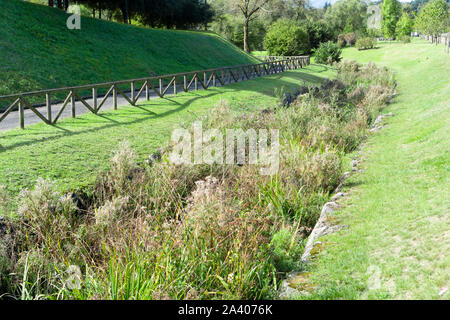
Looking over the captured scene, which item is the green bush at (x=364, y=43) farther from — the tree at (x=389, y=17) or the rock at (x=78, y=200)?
the rock at (x=78, y=200)

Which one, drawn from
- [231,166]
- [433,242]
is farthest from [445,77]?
[433,242]

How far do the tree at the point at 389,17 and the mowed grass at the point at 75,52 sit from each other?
189 ft

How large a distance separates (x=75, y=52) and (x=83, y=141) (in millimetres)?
16895

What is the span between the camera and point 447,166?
833 centimetres

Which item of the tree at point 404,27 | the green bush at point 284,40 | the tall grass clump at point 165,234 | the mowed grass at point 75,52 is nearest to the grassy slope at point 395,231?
the tall grass clump at point 165,234

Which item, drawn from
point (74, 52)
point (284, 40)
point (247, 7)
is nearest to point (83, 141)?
point (74, 52)

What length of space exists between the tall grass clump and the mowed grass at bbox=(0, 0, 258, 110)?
13664 millimetres

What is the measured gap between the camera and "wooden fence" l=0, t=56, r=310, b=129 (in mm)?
12750

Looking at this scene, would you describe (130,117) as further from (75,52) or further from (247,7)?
(247,7)

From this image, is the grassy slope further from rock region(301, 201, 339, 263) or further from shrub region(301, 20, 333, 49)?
shrub region(301, 20, 333, 49)

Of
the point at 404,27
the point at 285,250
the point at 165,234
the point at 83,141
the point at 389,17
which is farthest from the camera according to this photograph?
the point at 389,17

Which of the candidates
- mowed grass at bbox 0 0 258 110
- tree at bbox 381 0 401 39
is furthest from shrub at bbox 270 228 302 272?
tree at bbox 381 0 401 39

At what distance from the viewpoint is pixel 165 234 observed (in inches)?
231
